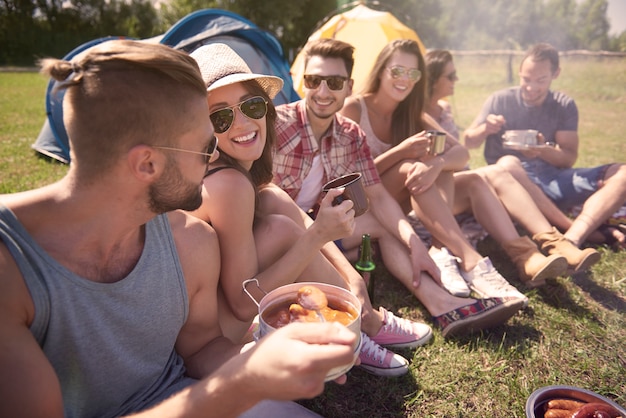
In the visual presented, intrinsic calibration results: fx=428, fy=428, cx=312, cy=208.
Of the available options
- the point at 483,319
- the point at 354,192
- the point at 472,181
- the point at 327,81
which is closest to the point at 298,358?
the point at 354,192

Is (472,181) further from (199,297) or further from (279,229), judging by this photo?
(199,297)

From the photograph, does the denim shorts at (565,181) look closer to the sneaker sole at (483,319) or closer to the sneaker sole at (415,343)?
the sneaker sole at (483,319)

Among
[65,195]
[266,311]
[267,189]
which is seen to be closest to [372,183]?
[267,189]

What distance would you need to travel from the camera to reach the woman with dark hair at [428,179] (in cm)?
294

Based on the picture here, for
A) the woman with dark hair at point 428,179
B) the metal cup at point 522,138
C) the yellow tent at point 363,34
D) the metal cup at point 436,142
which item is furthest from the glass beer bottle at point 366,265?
the yellow tent at point 363,34

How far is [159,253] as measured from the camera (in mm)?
1444

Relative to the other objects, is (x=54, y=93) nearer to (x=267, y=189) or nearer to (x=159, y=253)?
(x=159, y=253)

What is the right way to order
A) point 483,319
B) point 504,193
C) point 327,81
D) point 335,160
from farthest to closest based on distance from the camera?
point 504,193
point 335,160
point 327,81
point 483,319

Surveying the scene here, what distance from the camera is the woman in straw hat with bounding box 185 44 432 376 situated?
1876 mm

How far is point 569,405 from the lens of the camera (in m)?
1.76

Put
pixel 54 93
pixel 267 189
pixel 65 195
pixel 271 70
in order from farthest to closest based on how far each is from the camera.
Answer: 1. pixel 271 70
2. pixel 267 189
3. pixel 65 195
4. pixel 54 93

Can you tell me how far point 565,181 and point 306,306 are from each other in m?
3.65

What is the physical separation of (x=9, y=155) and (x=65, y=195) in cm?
577

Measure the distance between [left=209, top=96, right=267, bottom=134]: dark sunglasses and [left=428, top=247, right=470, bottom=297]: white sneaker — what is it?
5.67ft
